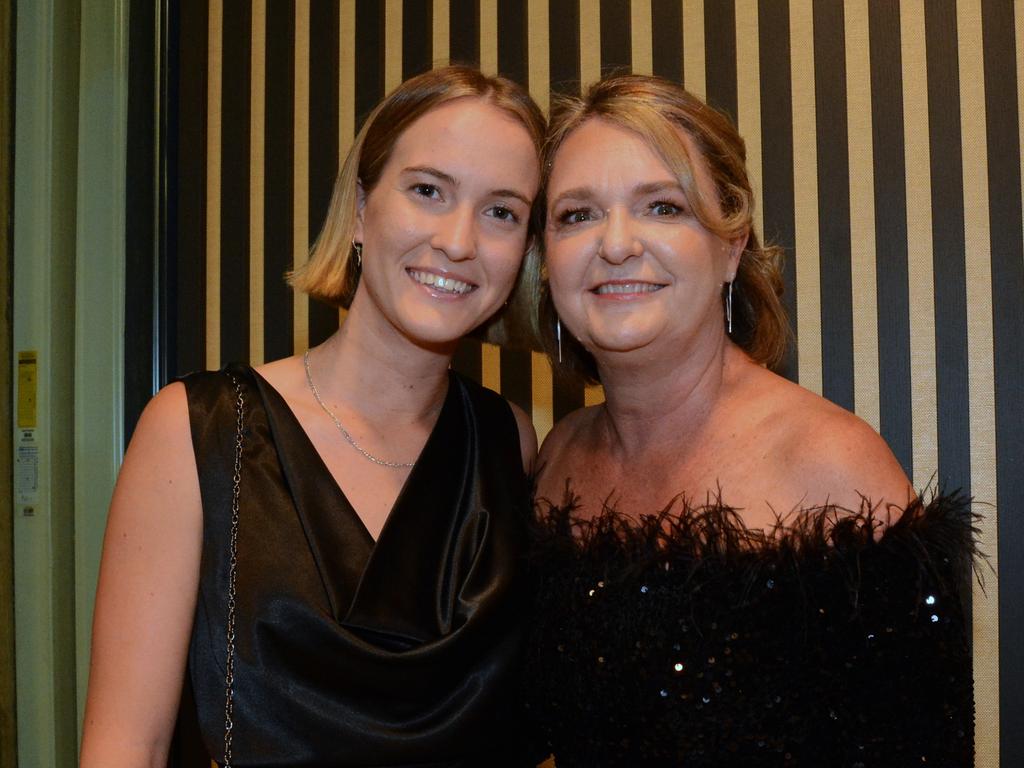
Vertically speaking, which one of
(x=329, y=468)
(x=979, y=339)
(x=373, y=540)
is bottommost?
(x=373, y=540)

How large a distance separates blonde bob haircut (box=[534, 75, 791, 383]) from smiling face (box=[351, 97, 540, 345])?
5.0 inches

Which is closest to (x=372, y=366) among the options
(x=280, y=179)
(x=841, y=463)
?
(x=841, y=463)

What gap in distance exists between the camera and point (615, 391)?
80.4 inches

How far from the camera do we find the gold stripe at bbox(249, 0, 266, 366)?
10.4ft

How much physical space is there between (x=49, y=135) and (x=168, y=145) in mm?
356

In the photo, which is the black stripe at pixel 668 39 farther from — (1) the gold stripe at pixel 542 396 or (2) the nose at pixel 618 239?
(2) the nose at pixel 618 239

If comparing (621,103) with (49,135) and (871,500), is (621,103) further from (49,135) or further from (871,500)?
(49,135)

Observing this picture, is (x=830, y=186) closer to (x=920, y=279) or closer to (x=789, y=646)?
(x=920, y=279)

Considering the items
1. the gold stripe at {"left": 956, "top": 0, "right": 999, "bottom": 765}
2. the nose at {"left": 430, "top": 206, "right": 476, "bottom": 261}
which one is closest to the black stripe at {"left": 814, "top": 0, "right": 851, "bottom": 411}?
the gold stripe at {"left": 956, "top": 0, "right": 999, "bottom": 765}

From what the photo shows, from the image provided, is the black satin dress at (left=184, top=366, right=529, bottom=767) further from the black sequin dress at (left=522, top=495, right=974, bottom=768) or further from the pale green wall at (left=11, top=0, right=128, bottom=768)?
the pale green wall at (left=11, top=0, right=128, bottom=768)

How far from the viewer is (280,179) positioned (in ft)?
10.3

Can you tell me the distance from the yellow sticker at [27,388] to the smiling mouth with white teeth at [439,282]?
150cm

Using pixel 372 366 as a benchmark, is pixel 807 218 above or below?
above

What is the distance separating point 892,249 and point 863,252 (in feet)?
0.24
